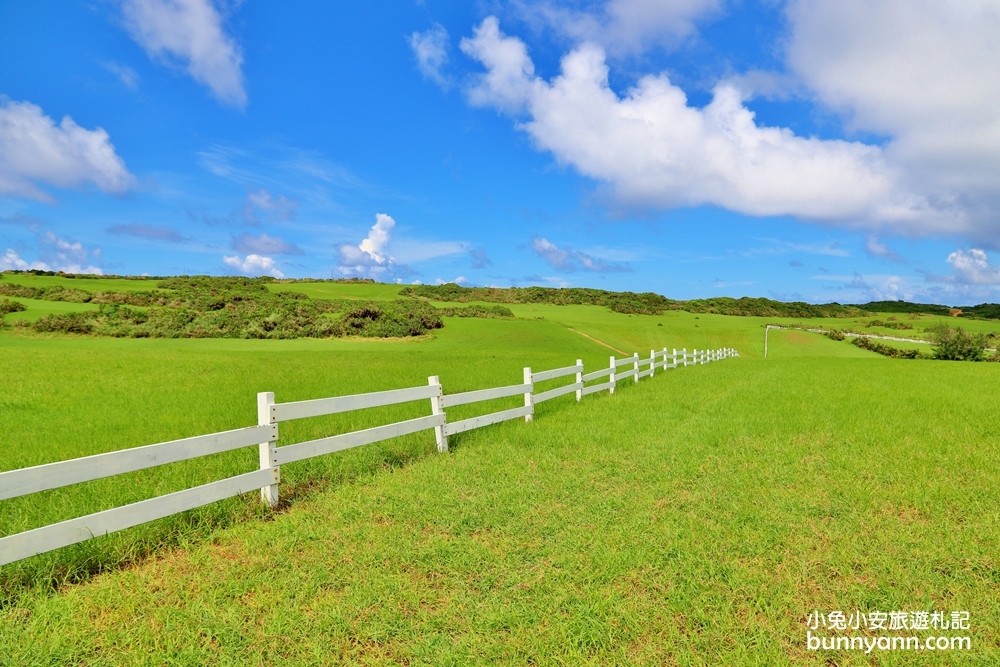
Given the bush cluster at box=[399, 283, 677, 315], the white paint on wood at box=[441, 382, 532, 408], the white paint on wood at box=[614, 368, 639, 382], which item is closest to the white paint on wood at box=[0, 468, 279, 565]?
the white paint on wood at box=[441, 382, 532, 408]

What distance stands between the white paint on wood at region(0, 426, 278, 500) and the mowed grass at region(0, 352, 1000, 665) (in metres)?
0.83

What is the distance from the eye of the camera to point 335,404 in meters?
7.11

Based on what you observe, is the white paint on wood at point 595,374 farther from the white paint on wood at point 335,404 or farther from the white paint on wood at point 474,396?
the white paint on wood at point 335,404

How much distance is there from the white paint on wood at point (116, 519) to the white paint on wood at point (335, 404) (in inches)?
27.9

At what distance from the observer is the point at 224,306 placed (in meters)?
55.4

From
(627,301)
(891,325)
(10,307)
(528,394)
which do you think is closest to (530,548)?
(528,394)

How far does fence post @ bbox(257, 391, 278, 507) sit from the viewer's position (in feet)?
20.1

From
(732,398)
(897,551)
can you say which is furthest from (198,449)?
(732,398)

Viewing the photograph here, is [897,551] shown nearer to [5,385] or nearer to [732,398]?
[732,398]

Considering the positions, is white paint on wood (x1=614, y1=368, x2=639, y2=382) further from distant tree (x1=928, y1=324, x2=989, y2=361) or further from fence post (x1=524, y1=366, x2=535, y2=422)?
→ distant tree (x1=928, y1=324, x2=989, y2=361)

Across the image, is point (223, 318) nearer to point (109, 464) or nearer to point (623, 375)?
point (623, 375)

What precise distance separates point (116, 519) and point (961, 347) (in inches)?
3361

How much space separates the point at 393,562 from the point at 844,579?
145 inches

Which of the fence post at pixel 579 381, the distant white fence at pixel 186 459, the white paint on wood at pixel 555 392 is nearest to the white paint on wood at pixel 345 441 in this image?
the distant white fence at pixel 186 459
